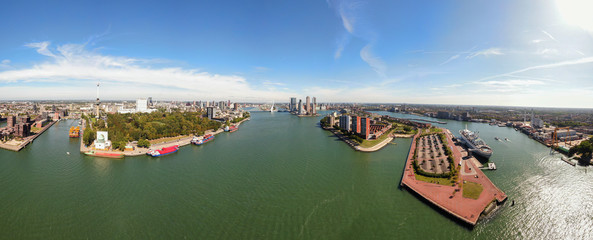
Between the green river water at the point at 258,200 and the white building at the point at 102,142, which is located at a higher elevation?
the white building at the point at 102,142

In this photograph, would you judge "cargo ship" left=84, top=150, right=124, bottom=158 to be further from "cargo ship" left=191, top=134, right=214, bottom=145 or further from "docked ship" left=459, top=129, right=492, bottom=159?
"docked ship" left=459, top=129, right=492, bottom=159

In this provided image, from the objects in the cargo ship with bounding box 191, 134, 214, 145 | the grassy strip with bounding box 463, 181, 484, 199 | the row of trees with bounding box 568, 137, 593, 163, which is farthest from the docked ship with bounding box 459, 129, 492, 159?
the cargo ship with bounding box 191, 134, 214, 145

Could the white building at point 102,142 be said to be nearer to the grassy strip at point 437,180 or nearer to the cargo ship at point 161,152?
the cargo ship at point 161,152

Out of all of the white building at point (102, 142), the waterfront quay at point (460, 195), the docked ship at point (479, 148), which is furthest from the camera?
the white building at point (102, 142)

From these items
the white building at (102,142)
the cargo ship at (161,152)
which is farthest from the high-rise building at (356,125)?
the white building at (102,142)

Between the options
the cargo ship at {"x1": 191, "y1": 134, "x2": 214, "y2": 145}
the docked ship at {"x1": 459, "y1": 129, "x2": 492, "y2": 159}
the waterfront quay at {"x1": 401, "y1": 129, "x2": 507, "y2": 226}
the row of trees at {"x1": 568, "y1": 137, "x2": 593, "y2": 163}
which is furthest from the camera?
the cargo ship at {"x1": 191, "y1": 134, "x2": 214, "y2": 145}

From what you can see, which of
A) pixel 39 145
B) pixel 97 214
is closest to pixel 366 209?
pixel 97 214
